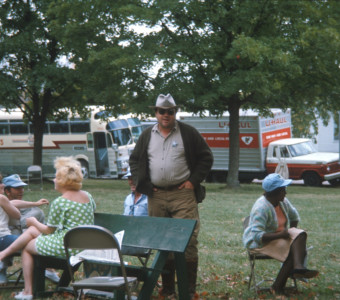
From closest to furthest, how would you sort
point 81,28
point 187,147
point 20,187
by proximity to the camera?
point 187,147, point 20,187, point 81,28

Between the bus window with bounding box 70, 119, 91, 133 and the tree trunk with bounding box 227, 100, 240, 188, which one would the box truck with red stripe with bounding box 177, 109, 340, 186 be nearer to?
the tree trunk with bounding box 227, 100, 240, 188

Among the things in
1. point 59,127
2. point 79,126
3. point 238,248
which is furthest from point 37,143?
point 238,248

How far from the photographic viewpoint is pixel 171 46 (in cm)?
2319

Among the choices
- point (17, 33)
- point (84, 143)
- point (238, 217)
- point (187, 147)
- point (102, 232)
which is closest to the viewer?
point (102, 232)

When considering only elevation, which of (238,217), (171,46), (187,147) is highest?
(171,46)

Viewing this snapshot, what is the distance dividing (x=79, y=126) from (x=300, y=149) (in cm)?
1248

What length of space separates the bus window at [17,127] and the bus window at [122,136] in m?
5.35

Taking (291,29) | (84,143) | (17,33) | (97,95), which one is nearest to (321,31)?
(291,29)

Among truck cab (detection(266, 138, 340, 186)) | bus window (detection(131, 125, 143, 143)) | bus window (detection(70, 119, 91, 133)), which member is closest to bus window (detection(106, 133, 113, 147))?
bus window (detection(131, 125, 143, 143))

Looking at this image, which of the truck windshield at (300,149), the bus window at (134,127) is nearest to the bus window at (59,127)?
the bus window at (134,127)

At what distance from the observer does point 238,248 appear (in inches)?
393

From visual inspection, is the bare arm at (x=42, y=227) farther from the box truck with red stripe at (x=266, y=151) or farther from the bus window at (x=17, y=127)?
the bus window at (x=17, y=127)

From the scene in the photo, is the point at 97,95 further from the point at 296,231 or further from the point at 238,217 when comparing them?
the point at 296,231

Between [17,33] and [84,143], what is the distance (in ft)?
30.1
